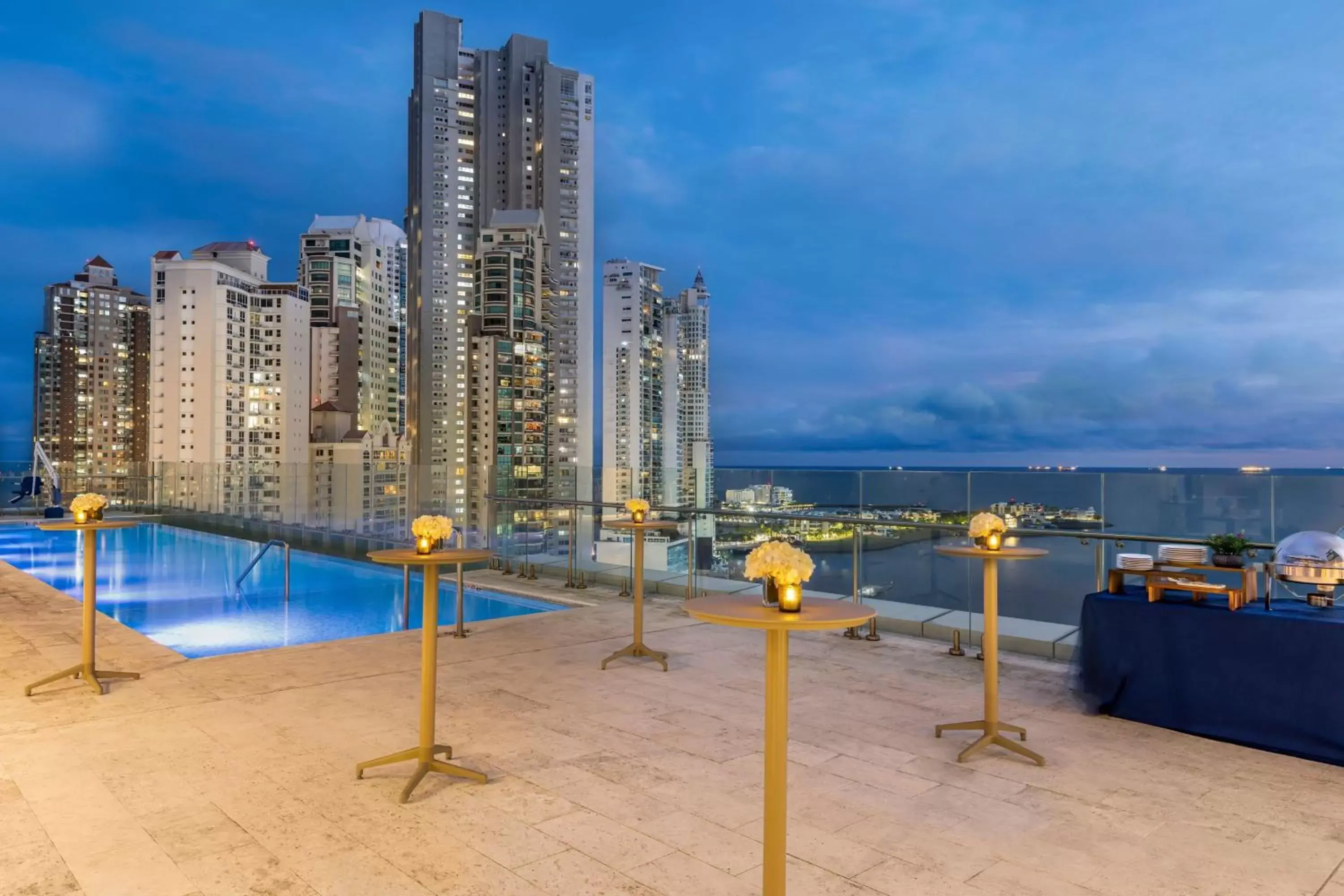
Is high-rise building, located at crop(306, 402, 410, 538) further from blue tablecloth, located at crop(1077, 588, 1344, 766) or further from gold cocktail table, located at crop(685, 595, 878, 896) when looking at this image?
gold cocktail table, located at crop(685, 595, 878, 896)

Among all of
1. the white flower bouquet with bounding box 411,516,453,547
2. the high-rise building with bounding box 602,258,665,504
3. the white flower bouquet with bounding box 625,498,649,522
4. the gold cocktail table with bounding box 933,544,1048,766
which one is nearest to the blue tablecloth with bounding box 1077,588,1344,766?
the gold cocktail table with bounding box 933,544,1048,766

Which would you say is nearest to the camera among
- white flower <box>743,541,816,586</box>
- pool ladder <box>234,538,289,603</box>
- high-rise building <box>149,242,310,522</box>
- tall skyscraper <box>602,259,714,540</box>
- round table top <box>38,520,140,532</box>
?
white flower <box>743,541,816,586</box>

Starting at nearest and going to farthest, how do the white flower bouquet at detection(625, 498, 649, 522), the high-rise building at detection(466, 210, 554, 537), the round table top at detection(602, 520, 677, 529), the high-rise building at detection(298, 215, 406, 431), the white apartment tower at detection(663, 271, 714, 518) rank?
the round table top at detection(602, 520, 677, 529)
the white flower bouquet at detection(625, 498, 649, 522)
the high-rise building at detection(466, 210, 554, 537)
the white apartment tower at detection(663, 271, 714, 518)
the high-rise building at detection(298, 215, 406, 431)

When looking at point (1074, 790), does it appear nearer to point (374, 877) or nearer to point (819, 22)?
point (374, 877)

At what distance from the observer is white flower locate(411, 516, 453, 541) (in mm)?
3627

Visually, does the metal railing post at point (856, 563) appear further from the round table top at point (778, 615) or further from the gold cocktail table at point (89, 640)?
the gold cocktail table at point (89, 640)

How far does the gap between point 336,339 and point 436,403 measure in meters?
23.9

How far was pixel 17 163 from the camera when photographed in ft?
344

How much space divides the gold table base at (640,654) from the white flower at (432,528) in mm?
2237

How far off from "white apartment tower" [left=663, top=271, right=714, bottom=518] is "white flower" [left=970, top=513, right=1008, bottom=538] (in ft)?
233

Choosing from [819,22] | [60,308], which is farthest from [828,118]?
[60,308]

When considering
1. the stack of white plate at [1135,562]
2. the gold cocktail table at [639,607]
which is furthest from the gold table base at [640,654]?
the stack of white plate at [1135,562]

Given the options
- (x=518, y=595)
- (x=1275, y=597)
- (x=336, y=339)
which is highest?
(x=336, y=339)

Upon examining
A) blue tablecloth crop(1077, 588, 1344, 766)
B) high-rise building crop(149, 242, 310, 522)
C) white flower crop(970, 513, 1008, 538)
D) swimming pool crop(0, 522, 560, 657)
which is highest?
high-rise building crop(149, 242, 310, 522)
